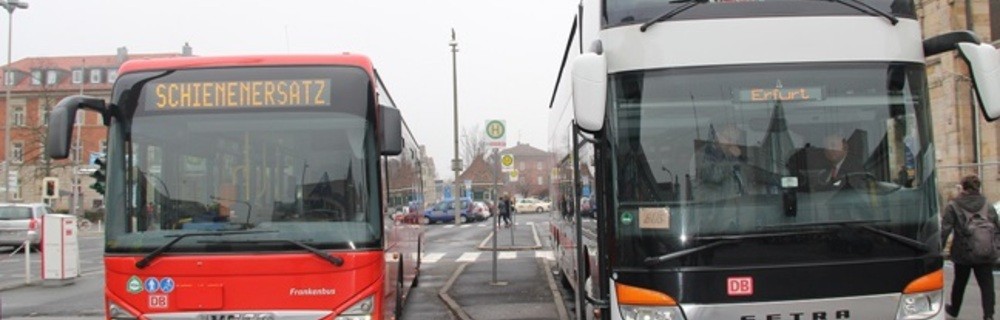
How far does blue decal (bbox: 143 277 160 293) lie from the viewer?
18.0 feet

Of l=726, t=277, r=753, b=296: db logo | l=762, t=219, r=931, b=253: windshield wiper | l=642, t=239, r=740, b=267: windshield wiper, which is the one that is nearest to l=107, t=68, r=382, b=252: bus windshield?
l=642, t=239, r=740, b=267: windshield wiper

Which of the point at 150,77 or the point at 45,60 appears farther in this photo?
the point at 45,60

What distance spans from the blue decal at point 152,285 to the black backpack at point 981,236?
7.15m

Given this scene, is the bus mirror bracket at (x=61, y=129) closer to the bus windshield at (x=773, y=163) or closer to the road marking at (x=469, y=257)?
the bus windshield at (x=773, y=163)

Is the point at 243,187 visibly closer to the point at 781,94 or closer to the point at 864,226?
the point at 781,94

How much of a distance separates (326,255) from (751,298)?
271 centimetres

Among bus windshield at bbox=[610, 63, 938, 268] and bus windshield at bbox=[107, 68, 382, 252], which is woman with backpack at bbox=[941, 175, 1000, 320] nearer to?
bus windshield at bbox=[610, 63, 938, 268]

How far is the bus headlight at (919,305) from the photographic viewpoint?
472cm

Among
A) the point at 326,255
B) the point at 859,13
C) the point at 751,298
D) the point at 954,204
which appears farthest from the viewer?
the point at 954,204

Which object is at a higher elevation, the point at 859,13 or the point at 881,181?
the point at 859,13

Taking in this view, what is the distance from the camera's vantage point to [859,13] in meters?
4.95

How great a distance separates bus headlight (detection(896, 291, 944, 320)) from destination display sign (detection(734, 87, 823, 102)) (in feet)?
4.19

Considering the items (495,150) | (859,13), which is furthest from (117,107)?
(495,150)

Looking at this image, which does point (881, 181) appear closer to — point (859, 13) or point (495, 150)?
point (859, 13)
